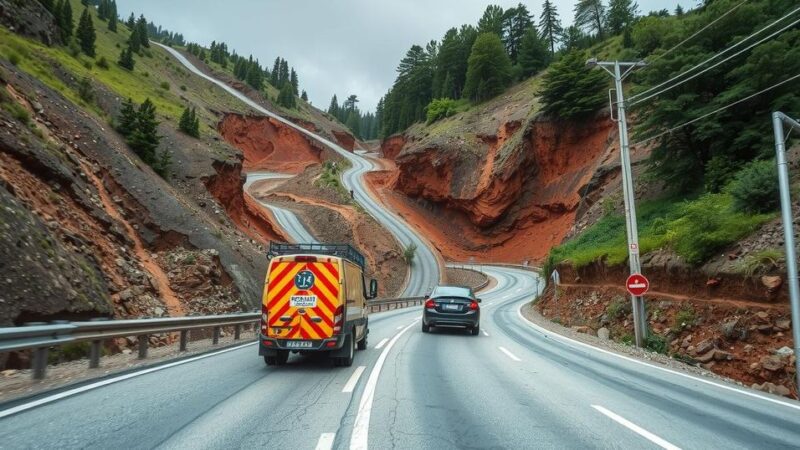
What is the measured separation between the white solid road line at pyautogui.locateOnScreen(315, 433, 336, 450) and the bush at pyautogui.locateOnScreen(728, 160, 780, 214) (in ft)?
45.9

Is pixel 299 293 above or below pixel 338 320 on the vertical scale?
above

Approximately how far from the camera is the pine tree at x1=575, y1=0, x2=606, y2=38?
80.1m

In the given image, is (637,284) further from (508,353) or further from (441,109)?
(441,109)

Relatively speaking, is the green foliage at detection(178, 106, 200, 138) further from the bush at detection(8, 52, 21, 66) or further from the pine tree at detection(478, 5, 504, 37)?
the pine tree at detection(478, 5, 504, 37)

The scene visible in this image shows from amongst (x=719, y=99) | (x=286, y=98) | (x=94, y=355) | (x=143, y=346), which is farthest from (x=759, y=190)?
Result: (x=286, y=98)

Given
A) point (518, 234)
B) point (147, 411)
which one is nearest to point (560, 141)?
point (518, 234)

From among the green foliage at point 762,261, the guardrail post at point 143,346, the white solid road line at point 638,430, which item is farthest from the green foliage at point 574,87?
the guardrail post at point 143,346

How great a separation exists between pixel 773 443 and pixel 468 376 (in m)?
4.46

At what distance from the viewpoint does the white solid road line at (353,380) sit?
6953mm

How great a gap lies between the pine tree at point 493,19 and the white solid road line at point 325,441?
93.0 metres

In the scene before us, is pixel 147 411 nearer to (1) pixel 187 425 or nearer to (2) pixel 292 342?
(1) pixel 187 425

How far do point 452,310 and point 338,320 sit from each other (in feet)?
25.7

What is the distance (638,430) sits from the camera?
5.02 m

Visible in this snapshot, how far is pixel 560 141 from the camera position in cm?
5388
